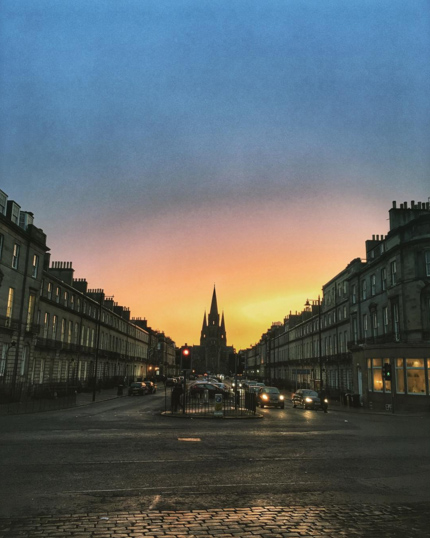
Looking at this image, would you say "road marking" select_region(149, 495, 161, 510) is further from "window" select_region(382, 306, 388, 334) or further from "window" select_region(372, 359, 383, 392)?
"window" select_region(382, 306, 388, 334)

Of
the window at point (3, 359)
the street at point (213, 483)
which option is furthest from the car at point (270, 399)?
the window at point (3, 359)

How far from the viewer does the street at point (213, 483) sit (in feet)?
21.9

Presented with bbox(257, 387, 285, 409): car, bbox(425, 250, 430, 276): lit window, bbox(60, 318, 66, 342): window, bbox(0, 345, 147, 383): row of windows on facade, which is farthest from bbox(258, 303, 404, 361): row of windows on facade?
bbox(60, 318, 66, 342): window

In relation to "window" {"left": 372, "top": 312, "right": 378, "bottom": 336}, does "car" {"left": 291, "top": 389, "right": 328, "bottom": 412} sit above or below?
below

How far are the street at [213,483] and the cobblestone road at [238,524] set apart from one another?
2cm

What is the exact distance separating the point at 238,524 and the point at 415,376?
A: 3049cm

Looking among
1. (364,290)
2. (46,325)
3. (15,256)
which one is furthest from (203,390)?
(15,256)

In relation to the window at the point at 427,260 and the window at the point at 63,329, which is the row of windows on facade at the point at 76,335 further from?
the window at the point at 427,260

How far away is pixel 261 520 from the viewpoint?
6.80m

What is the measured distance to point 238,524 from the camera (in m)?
6.60

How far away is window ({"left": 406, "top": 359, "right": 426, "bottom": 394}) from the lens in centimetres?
3272

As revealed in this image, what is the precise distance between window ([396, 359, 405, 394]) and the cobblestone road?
93.8 feet

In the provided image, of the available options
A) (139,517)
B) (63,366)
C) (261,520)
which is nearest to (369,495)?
(261,520)

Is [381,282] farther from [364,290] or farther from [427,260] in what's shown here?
[427,260]
